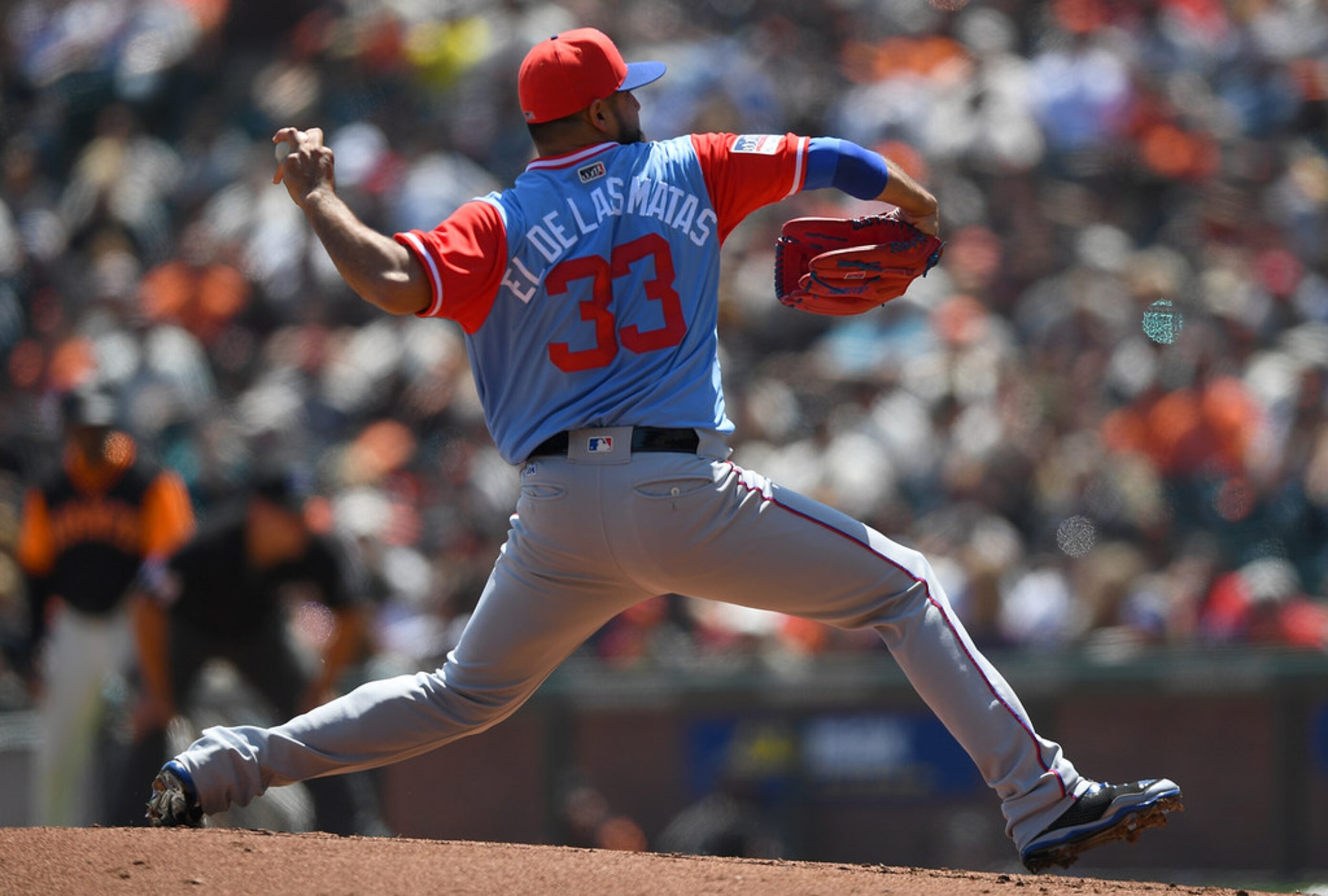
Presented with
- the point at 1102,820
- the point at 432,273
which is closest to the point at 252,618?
the point at 432,273

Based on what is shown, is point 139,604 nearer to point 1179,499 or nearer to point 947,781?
point 947,781

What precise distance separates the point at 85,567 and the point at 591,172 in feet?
14.3

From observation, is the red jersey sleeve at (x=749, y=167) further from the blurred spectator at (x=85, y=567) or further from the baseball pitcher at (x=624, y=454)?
the blurred spectator at (x=85, y=567)

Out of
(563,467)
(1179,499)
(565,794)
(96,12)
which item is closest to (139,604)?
(565,794)

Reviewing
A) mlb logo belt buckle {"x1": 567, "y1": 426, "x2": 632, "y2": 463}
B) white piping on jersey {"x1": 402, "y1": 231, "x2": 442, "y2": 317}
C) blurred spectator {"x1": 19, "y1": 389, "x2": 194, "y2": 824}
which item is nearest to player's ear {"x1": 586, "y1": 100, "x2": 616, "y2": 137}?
white piping on jersey {"x1": 402, "y1": 231, "x2": 442, "y2": 317}

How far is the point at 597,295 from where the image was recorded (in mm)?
3416

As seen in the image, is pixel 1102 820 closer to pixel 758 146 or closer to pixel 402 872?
pixel 402 872

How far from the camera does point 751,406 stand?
8953 millimetres

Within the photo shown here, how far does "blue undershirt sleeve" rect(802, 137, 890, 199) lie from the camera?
3.53m

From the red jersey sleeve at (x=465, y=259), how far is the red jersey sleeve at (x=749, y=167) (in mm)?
475

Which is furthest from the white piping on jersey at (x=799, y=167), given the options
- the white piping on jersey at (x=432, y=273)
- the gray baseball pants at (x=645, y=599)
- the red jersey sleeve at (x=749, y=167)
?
the white piping on jersey at (x=432, y=273)

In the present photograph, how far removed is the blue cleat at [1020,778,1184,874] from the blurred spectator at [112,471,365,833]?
12.1ft

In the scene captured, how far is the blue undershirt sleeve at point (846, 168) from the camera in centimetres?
353

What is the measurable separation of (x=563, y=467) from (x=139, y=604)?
3917 millimetres
